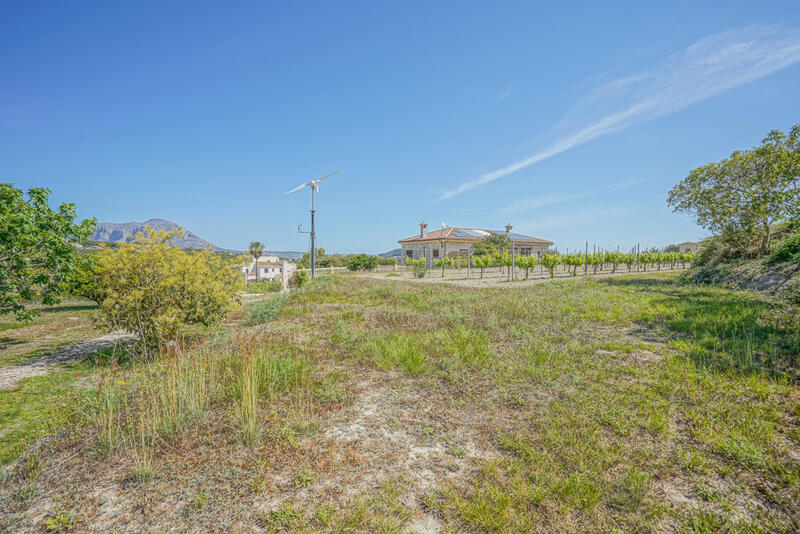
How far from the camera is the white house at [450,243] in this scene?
40.3 metres

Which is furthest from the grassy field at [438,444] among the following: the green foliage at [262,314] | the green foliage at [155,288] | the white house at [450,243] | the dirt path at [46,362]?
the white house at [450,243]

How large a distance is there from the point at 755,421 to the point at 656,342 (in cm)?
288

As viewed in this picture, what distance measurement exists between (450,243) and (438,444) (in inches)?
1503

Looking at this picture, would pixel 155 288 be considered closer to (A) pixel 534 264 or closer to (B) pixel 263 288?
(B) pixel 263 288

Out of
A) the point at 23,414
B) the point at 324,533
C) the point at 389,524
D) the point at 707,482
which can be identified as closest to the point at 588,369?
the point at 707,482

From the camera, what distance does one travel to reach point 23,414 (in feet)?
13.0

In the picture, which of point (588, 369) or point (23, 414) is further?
point (588, 369)

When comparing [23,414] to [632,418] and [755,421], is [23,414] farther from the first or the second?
[755,421]

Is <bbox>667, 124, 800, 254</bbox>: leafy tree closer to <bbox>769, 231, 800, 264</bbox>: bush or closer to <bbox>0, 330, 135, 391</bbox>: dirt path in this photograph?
<bbox>769, 231, 800, 264</bbox>: bush

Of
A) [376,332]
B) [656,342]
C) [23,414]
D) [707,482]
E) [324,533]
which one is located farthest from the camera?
[376,332]

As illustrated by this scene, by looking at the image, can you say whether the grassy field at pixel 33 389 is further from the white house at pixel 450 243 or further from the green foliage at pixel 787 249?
the white house at pixel 450 243

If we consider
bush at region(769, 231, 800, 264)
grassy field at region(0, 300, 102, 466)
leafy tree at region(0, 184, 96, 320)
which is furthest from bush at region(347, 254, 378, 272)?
bush at region(769, 231, 800, 264)

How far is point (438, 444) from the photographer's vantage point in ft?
9.95

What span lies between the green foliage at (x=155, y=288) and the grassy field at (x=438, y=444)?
93 cm
